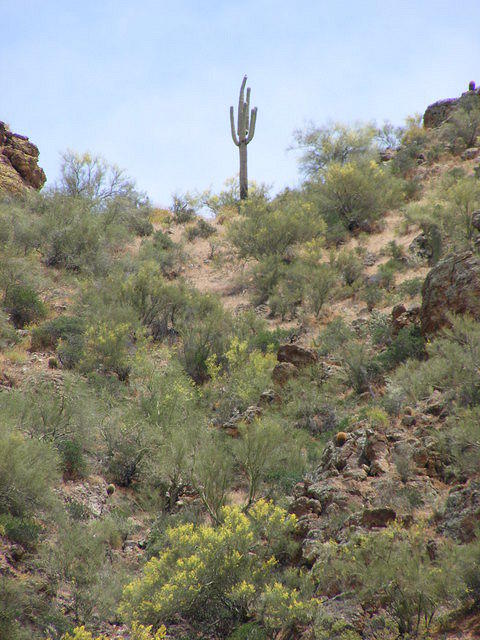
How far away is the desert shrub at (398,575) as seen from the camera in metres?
7.25

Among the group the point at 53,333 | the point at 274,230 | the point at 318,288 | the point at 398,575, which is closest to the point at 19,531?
the point at 398,575

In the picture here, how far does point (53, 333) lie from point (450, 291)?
1034 cm

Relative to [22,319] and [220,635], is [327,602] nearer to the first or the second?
[220,635]

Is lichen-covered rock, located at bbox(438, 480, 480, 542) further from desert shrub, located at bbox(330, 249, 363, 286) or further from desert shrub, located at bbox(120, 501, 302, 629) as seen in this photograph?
desert shrub, located at bbox(330, 249, 363, 286)

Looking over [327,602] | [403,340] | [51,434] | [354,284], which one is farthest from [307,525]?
[354,284]

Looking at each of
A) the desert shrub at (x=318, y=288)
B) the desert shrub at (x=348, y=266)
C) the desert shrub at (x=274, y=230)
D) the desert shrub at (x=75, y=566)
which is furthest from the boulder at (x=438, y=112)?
the desert shrub at (x=75, y=566)

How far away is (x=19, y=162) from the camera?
91.8 feet

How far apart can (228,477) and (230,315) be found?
9.20 m

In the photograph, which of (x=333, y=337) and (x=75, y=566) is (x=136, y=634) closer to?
(x=75, y=566)

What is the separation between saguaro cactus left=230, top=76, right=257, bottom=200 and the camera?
3212 cm

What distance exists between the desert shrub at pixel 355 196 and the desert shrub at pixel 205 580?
63.8ft

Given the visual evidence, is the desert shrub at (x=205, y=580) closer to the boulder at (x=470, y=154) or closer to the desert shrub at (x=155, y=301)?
A: the desert shrub at (x=155, y=301)

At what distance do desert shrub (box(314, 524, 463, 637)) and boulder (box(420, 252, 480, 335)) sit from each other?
7155 mm

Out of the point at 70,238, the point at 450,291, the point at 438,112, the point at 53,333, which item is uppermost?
the point at 438,112
